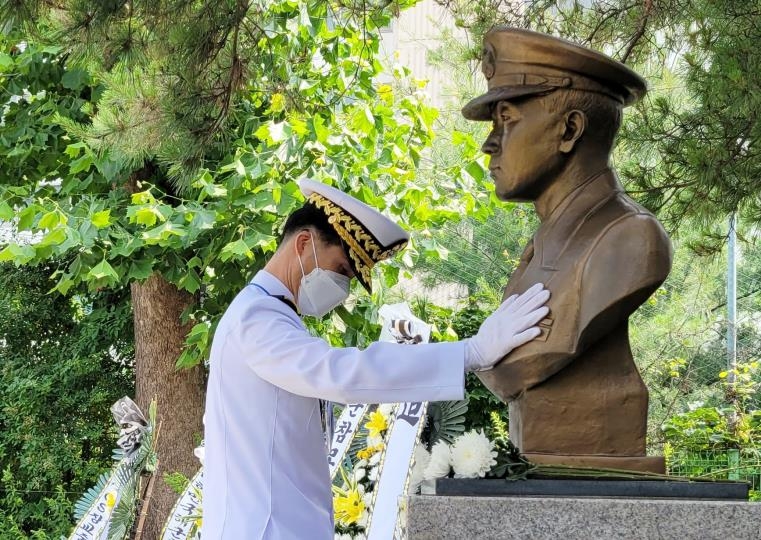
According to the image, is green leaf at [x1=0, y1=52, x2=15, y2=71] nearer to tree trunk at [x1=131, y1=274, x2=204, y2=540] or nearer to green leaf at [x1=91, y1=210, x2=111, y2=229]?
green leaf at [x1=91, y1=210, x2=111, y2=229]

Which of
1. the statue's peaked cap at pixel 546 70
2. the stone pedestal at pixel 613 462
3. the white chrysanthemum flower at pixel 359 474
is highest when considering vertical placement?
the statue's peaked cap at pixel 546 70

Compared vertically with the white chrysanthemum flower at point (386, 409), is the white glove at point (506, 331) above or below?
below

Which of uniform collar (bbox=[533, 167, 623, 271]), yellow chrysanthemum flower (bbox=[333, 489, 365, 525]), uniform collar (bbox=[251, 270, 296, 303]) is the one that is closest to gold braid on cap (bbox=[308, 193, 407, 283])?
uniform collar (bbox=[251, 270, 296, 303])

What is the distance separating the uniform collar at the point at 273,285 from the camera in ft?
9.43

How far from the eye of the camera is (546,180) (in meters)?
3.03

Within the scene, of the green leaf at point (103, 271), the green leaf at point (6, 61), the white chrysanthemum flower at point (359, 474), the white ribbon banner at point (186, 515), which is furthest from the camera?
the green leaf at point (6, 61)

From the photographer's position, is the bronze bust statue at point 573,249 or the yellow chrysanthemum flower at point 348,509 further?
the yellow chrysanthemum flower at point 348,509

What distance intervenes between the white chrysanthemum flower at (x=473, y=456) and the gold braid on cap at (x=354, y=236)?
1.66 feet

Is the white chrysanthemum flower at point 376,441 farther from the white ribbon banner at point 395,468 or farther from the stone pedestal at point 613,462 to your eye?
the stone pedestal at point 613,462

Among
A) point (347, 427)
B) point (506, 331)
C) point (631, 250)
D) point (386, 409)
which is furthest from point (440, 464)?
point (347, 427)

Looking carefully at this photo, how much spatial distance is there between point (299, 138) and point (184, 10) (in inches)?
80.5

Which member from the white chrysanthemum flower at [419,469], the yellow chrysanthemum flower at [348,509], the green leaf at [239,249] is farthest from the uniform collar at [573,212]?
the green leaf at [239,249]

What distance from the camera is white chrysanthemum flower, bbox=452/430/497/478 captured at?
285 centimetres

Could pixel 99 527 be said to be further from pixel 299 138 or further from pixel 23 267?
pixel 23 267
